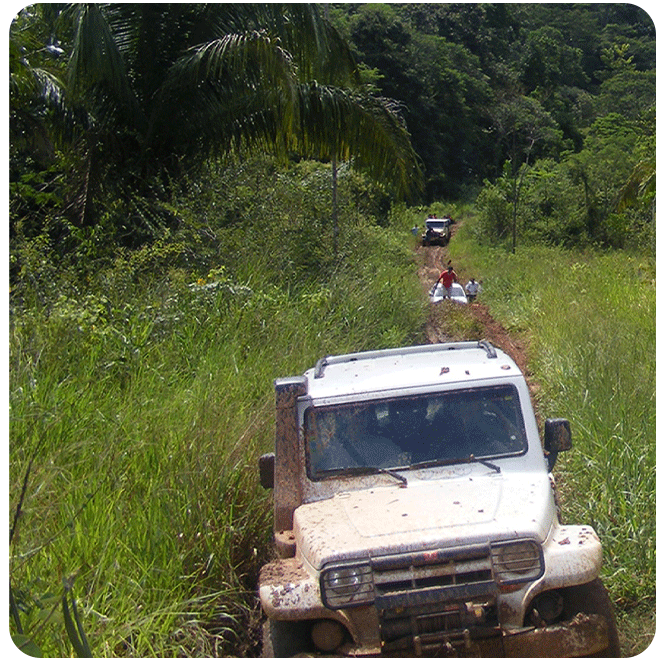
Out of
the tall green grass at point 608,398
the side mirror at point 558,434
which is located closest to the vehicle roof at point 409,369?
the side mirror at point 558,434

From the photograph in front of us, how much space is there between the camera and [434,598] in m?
3.31

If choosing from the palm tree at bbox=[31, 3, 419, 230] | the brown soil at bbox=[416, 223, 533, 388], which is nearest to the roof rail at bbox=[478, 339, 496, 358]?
the palm tree at bbox=[31, 3, 419, 230]

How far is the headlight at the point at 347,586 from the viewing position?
3.34 metres

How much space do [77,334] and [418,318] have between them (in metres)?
8.79

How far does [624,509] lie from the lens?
534cm

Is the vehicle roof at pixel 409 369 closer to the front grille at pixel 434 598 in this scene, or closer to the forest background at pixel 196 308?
the forest background at pixel 196 308

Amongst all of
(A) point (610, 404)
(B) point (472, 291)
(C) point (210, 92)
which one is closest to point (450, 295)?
(B) point (472, 291)

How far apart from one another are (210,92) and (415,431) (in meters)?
6.99

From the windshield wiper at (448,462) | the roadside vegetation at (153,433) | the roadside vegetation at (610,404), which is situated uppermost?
the windshield wiper at (448,462)

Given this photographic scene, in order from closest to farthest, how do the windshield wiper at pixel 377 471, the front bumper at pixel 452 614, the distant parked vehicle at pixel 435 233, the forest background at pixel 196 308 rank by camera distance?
the front bumper at pixel 452 614, the windshield wiper at pixel 377 471, the forest background at pixel 196 308, the distant parked vehicle at pixel 435 233

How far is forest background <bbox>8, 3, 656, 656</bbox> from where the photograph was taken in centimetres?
431

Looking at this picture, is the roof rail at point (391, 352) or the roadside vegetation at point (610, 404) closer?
the roadside vegetation at point (610, 404)

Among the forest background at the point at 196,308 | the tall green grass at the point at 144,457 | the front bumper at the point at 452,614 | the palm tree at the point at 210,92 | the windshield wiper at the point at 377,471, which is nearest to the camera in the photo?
the front bumper at the point at 452,614

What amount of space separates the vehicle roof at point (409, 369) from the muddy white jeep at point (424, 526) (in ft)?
0.06
